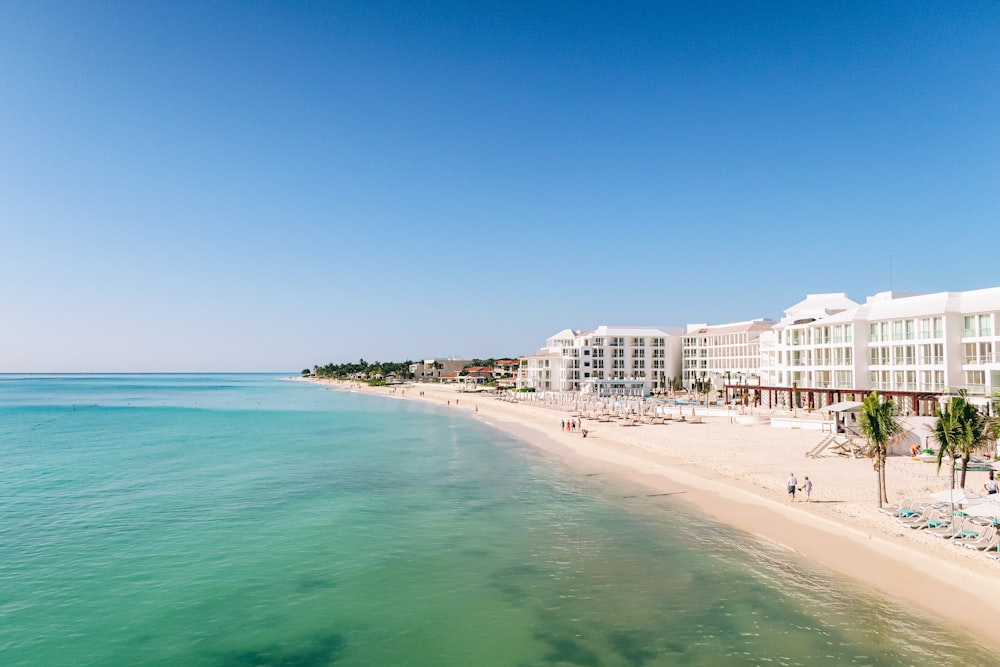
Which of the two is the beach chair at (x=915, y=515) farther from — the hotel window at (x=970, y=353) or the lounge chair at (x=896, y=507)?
the hotel window at (x=970, y=353)

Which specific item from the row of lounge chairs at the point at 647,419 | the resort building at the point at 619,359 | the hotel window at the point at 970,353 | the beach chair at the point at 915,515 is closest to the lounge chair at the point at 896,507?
the beach chair at the point at 915,515

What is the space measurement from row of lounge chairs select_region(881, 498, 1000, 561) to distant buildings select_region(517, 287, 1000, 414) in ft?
98.2

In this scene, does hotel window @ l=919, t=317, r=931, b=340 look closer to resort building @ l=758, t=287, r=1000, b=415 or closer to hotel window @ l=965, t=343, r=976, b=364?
resort building @ l=758, t=287, r=1000, b=415

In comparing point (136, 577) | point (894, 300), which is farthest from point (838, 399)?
point (136, 577)

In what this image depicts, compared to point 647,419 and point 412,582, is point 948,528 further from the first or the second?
point 647,419

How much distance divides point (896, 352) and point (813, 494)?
3741cm

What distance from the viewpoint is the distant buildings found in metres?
48.5

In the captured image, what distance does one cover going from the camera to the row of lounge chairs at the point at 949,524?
58.9 feet

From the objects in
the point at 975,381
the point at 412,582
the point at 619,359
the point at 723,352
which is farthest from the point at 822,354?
the point at 412,582

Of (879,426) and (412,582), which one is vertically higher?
(879,426)

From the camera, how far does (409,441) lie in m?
53.2

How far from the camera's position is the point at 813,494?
25750 millimetres

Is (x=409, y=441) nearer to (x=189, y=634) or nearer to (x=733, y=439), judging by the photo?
(x=733, y=439)

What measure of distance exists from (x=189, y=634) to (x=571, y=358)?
97.9 m
